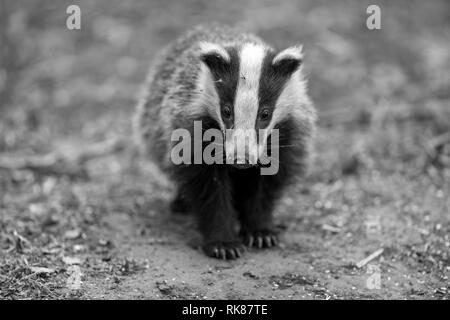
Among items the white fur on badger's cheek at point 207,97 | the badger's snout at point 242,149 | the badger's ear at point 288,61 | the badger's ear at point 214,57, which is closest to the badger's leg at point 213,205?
the white fur on badger's cheek at point 207,97

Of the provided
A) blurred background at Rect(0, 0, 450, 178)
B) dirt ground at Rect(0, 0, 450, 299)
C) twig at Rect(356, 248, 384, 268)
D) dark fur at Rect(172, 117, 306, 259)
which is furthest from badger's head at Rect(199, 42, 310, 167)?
blurred background at Rect(0, 0, 450, 178)

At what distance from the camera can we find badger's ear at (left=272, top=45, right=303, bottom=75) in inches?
222

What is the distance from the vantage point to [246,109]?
17.5ft

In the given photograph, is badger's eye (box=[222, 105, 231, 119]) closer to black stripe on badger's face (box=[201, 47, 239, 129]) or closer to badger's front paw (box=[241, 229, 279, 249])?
black stripe on badger's face (box=[201, 47, 239, 129])

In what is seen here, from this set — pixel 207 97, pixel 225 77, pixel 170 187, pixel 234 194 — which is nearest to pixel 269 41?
pixel 170 187

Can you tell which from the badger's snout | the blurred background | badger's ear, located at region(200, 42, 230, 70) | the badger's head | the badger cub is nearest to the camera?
the badger's snout

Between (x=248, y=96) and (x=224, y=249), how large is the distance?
1.43 metres

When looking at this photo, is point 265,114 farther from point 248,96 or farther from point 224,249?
point 224,249

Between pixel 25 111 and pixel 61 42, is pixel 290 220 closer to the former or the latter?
pixel 25 111

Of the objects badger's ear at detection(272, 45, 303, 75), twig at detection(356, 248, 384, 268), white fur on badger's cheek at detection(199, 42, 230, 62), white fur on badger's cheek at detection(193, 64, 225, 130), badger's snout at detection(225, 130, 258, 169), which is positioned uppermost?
white fur on badger's cheek at detection(199, 42, 230, 62)

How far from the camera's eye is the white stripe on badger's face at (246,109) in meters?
5.16

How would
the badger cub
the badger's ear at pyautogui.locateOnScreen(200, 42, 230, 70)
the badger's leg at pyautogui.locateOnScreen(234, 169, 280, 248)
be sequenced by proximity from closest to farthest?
the badger cub
the badger's ear at pyautogui.locateOnScreen(200, 42, 230, 70)
the badger's leg at pyautogui.locateOnScreen(234, 169, 280, 248)

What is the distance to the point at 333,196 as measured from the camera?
7.39m

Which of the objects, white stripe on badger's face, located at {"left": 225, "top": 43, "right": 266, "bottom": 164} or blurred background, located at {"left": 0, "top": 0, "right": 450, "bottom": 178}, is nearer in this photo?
white stripe on badger's face, located at {"left": 225, "top": 43, "right": 266, "bottom": 164}
